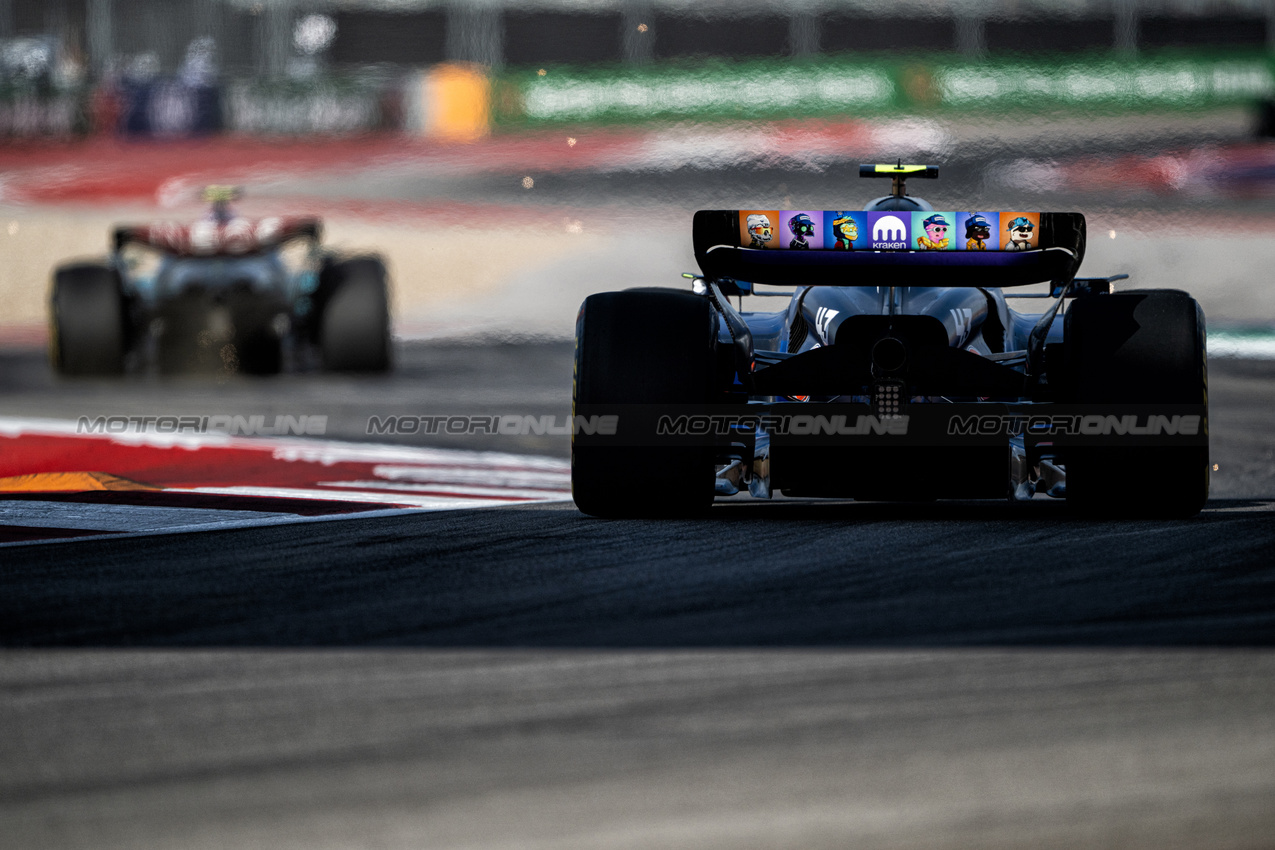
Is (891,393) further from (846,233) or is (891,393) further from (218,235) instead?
(218,235)

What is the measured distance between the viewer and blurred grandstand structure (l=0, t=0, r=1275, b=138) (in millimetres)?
27000

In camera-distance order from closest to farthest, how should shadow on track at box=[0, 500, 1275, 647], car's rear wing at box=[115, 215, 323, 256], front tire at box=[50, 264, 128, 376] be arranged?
1. shadow on track at box=[0, 500, 1275, 647]
2. front tire at box=[50, 264, 128, 376]
3. car's rear wing at box=[115, 215, 323, 256]

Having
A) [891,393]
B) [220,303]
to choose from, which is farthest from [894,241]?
[220,303]

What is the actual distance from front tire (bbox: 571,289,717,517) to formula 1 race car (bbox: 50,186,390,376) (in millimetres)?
6940

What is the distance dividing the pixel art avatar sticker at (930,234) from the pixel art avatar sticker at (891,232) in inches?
1.1

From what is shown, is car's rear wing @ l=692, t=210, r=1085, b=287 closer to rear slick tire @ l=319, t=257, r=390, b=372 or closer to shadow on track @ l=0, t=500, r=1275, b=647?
shadow on track @ l=0, t=500, r=1275, b=647

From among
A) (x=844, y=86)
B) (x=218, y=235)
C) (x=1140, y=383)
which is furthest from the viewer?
(x=844, y=86)

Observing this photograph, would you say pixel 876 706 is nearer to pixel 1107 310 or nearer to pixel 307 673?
pixel 307 673

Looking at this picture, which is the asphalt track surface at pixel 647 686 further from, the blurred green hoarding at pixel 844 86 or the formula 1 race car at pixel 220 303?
the blurred green hoarding at pixel 844 86

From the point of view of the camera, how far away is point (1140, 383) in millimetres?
6105

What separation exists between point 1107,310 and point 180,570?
3071mm

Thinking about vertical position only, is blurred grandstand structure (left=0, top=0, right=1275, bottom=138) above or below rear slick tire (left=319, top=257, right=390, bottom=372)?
above

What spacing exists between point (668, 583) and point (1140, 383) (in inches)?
76.5

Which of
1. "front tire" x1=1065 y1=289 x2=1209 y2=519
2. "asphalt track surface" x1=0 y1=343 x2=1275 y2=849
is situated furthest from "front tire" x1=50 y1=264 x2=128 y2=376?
"front tire" x1=1065 y1=289 x2=1209 y2=519
